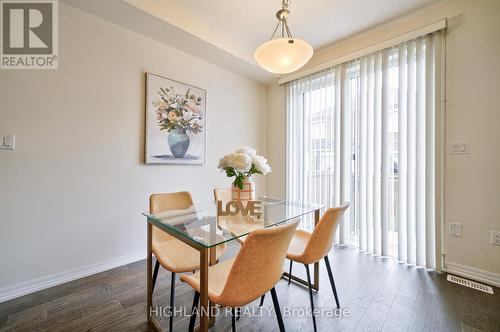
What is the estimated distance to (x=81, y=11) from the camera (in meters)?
1.95

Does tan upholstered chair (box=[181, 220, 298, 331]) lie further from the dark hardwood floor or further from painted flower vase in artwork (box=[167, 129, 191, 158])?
painted flower vase in artwork (box=[167, 129, 191, 158])

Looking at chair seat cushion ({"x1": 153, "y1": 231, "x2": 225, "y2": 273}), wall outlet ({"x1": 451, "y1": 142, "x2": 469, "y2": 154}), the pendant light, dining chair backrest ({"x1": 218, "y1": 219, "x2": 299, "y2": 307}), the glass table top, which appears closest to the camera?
dining chair backrest ({"x1": 218, "y1": 219, "x2": 299, "y2": 307})

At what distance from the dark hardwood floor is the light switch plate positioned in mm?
1187

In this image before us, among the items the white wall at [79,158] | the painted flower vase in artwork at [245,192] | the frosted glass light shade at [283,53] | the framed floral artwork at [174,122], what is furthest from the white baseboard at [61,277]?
the frosted glass light shade at [283,53]

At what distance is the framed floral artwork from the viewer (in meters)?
2.36

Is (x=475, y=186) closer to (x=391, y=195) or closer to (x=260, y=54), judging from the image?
(x=391, y=195)

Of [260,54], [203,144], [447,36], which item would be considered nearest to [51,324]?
[203,144]

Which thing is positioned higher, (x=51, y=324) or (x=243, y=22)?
(x=243, y=22)

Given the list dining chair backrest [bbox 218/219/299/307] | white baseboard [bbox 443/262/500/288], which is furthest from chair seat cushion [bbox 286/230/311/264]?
white baseboard [bbox 443/262/500/288]

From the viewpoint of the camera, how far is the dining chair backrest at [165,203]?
166 centimetres

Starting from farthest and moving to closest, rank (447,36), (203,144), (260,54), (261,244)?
(203,144) → (447,36) → (260,54) → (261,244)

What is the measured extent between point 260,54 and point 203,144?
1.55 metres

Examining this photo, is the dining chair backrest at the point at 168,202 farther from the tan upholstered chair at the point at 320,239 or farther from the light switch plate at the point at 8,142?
the light switch plate at the point at 8,142

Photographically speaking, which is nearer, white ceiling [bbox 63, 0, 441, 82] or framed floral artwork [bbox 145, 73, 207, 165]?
white ceiling [bbox 63, 0, 441, 82]
